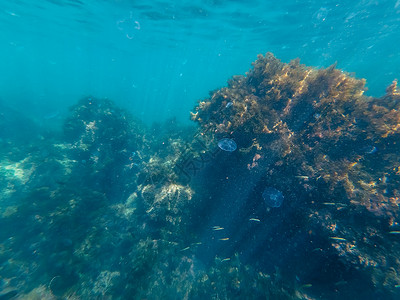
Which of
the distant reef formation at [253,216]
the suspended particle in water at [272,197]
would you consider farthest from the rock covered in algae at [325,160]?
the suspended particle in water at [272,197]

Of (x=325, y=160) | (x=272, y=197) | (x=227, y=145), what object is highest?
(x=325, y=160)

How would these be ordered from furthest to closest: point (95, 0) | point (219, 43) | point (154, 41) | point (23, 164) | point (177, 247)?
point (154, 41)
point (219, 43)
point (95, 0)
point (23, 164)
point (177, 247)

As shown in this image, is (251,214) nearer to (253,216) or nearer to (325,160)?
(253,216)

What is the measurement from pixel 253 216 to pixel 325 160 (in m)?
2.97

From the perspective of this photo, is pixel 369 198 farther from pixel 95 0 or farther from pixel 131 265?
pixel 95 0

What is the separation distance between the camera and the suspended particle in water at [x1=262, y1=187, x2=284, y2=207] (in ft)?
18.8

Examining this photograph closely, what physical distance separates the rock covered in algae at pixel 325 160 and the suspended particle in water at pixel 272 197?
189mm

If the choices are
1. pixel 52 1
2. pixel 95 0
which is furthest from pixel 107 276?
pixel 52 1

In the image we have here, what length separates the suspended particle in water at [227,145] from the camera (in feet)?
20.8

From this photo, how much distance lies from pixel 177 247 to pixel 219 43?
35.3 metres

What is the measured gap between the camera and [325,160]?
19.0 ft

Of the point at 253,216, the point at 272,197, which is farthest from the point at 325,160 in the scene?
the point at 253,216

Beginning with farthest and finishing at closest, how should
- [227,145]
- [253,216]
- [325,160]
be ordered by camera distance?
1. [227,145]
2. [253,216]
3. [325,160]

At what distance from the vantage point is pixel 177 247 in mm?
6910
